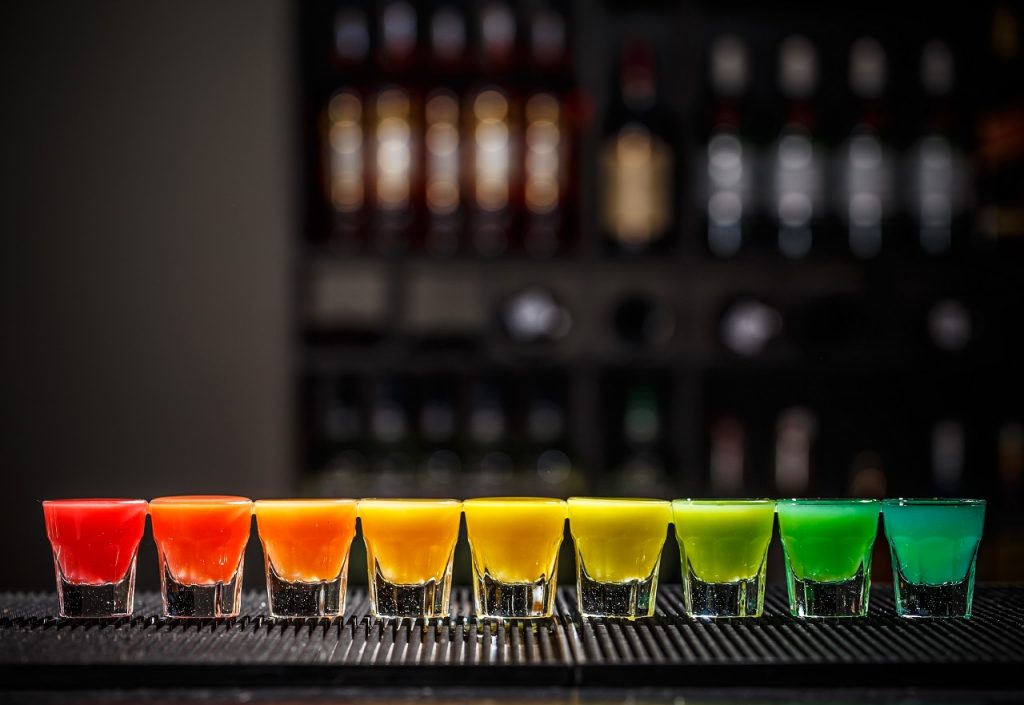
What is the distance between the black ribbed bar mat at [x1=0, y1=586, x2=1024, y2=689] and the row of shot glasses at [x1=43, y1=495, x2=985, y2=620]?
0.02m

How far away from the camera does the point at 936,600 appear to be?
98 cm

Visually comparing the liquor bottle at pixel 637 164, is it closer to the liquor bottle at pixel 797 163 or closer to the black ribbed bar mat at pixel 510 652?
the liquor bottle at pixel 797 163

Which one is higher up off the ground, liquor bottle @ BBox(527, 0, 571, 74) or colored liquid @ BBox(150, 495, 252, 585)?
liquor bottle @ BBox(527, 0, 571, 74)

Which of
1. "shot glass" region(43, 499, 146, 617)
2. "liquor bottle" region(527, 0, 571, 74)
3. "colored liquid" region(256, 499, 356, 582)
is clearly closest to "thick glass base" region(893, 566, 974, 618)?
"colored liquid" region(256, 499, 356, 582)

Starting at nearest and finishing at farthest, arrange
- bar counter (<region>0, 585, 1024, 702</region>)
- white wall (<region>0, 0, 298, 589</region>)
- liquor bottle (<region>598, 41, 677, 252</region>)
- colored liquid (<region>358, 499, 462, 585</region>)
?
1. bar counter (<region>0, 585, 1024, 702</region>)
2. colored liquid (<region>358, 499, 462, 585</region>)
3. liquor bottle (<region>598, 41, 677, 252</region>)
4. white wall (<region>0, 0, 298, 589</region>)

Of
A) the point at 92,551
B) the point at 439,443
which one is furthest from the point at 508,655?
the point at 439,443

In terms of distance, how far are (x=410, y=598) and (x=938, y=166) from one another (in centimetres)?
190

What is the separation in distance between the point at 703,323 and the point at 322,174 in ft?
3.09

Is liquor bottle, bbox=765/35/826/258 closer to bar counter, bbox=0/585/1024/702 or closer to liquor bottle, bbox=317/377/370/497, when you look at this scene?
liquor bottle, bbox=317/377/370/497

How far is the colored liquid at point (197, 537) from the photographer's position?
3.13 ft

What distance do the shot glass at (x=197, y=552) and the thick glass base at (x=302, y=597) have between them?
41mm

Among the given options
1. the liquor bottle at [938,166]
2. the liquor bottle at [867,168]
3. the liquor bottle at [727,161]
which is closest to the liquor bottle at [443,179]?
the liquor bottle at [727,161]

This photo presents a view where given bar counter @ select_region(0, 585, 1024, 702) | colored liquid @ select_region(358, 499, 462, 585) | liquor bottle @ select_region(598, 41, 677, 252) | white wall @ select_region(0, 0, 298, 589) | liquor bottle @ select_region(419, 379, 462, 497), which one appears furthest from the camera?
white wall @ select_region(0, 0, 298, 589)

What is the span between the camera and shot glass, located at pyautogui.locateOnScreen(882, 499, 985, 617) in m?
0.97
